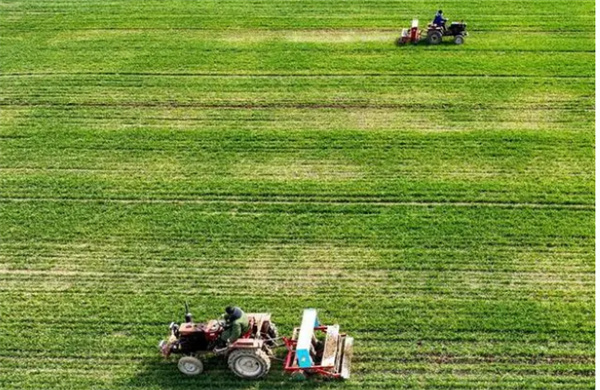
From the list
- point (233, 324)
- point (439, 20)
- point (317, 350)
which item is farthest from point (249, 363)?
point (439, 20)

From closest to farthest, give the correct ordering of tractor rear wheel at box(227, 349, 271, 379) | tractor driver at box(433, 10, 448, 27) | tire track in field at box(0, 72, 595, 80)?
tractor rear wheel at box(227, 349, 271, 379), tire track in field at box(0, 72, 595, 80), tractor driver at box(433, 10, 448, 27)

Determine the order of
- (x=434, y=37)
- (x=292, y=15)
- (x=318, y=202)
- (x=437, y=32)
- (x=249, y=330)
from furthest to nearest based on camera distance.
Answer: (x=292, y=15)
(x=434, y=37)
(x=437, y=32)
(x=318, y=202)
(x=249, y=330)

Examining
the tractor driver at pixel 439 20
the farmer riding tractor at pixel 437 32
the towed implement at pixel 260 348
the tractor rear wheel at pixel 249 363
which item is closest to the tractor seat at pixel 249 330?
the towed implement at pixel 260 348

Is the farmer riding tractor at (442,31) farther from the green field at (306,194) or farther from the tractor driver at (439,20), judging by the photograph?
the green field at (306,194)

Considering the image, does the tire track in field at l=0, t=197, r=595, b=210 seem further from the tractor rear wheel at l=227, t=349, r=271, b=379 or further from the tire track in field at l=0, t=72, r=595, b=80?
the tire track in field at l=0, t=72, r=595, b=80

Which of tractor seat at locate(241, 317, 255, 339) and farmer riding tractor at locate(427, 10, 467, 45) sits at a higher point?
farmer riding tractor at locate(427, 10, 467, 45)

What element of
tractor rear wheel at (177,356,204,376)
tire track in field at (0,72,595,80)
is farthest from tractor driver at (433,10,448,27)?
tractor rear wheel at (177,356,204,376)

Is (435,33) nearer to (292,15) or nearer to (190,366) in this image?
(292,15)
